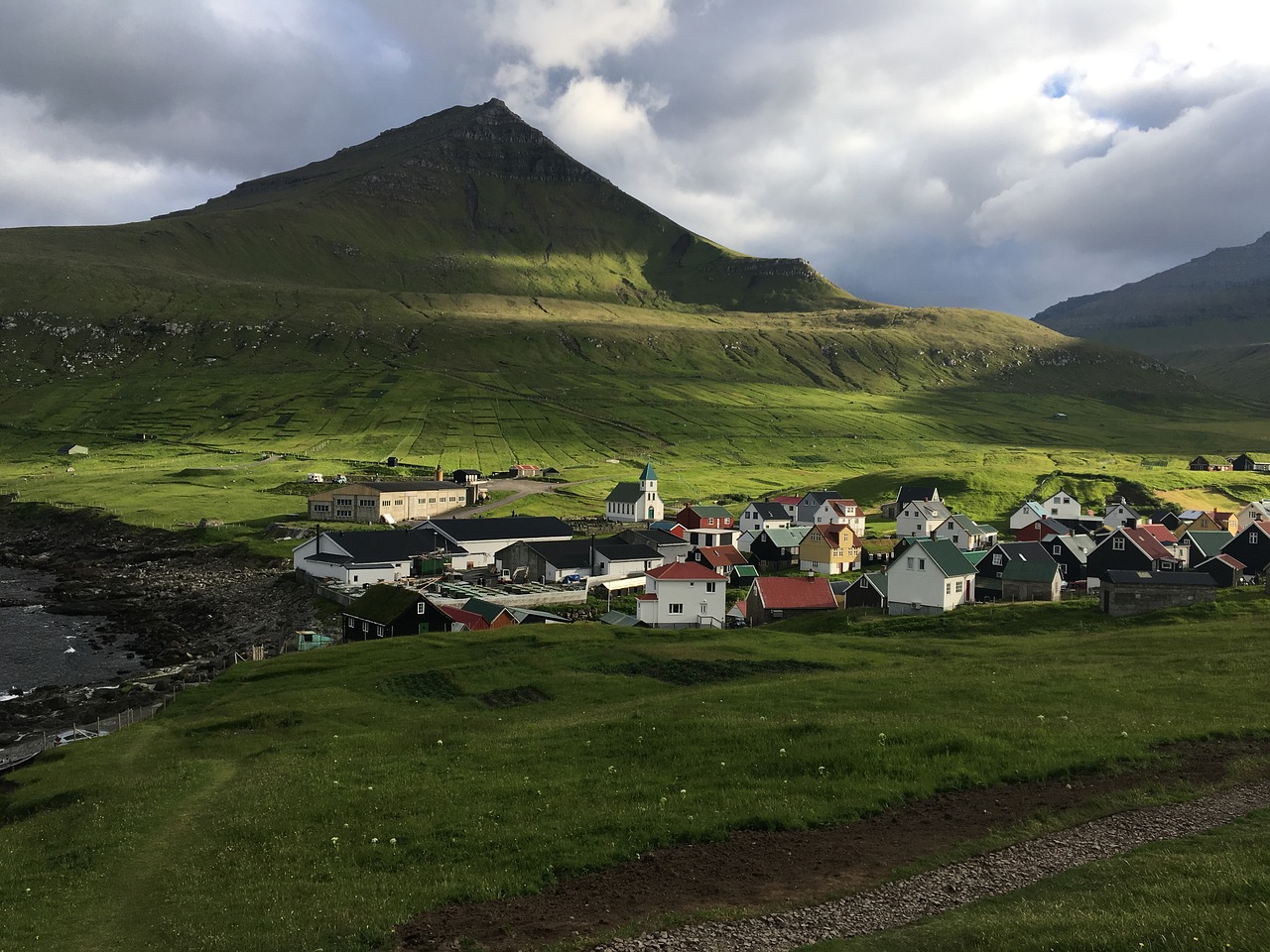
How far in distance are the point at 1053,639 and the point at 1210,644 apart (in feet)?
29.7

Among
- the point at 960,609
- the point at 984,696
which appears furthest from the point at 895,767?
→ the point at 960,609

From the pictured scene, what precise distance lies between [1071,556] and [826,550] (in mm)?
25624

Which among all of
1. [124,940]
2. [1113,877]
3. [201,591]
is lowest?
[201,591]

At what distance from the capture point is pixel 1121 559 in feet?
270

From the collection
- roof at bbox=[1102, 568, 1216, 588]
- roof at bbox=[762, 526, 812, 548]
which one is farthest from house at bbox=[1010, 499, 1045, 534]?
roof at bbox=[1102, 568, 1216, 588]

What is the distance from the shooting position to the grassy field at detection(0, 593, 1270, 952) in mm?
19109

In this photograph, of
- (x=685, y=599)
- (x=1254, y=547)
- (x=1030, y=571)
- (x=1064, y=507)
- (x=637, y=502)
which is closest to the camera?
(x=685, y=599)

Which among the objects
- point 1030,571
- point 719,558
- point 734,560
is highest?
point 1030,571

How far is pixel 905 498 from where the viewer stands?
142000mm

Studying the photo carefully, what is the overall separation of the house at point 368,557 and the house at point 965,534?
60.7m

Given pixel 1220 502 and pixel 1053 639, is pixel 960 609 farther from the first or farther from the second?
pixel 1220 502

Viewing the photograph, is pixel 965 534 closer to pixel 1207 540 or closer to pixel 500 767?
pixel 1207 540

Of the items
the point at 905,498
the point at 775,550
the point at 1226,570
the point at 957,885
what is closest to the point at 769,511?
the point at 775,550

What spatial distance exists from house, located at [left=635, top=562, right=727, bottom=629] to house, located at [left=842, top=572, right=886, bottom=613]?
1100 centimetres
